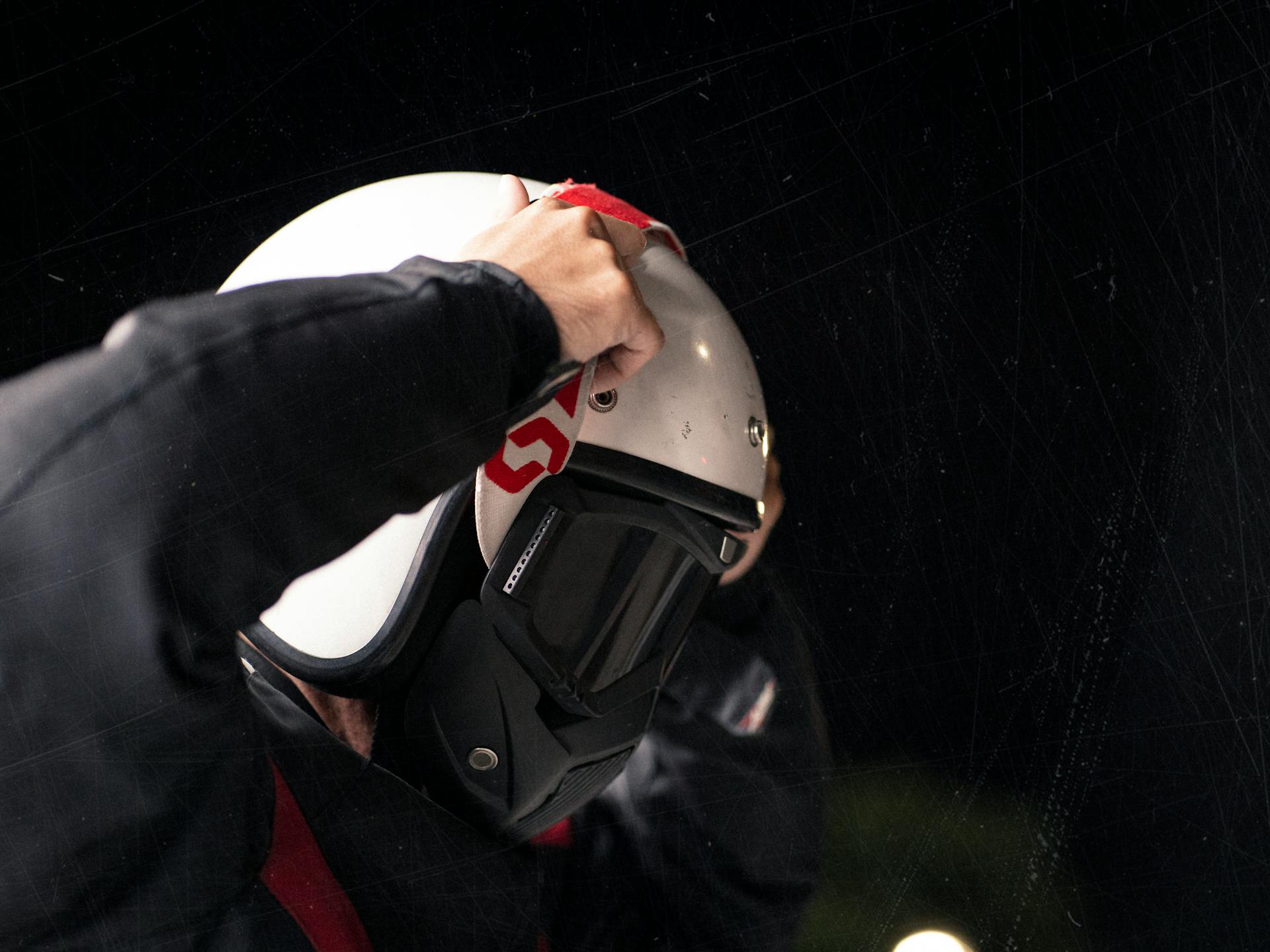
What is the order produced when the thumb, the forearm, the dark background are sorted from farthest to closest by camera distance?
the dark background → the thumb → the forearm

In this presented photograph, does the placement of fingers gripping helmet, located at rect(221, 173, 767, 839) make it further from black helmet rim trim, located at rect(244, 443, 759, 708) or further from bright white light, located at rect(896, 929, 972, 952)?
bright white light, located at rect(896, 929, 972, 952)

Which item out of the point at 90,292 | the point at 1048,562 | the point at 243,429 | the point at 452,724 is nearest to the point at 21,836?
the point at 243,429

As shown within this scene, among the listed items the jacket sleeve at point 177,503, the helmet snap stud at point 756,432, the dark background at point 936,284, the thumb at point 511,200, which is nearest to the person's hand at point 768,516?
the dark background at point 936,284

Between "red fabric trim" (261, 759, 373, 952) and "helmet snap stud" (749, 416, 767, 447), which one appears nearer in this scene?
"red fabric trim" (261, 759, 373, 952)

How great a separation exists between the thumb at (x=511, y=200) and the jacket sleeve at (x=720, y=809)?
54 centimetres

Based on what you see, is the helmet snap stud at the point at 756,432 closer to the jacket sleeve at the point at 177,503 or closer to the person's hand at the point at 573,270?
the person's hand at the point at 573,270

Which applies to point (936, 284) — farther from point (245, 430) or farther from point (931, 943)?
point (245, 430)

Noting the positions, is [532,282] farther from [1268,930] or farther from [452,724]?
[1268,930]

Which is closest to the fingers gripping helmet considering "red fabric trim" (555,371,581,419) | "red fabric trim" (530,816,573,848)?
"red fabric trim" (555,371,581,419)

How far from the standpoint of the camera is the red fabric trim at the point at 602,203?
0.82 m

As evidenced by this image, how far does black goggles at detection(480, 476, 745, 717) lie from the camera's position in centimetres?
Result: 82

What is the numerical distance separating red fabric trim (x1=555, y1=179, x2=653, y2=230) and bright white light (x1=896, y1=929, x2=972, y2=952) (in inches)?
26.5

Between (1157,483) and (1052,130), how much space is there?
35 cm

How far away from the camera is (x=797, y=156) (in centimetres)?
104
